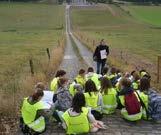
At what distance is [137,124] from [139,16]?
126m

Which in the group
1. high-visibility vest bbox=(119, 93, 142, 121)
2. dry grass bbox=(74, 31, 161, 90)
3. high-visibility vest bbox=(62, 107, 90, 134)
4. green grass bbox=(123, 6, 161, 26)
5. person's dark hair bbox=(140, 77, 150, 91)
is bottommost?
green grass bbox=(123, 6, 161, 26)

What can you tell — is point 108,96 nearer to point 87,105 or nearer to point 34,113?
point 87,105

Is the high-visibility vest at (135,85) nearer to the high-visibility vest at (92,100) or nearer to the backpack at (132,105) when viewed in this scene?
the backpack at (132,105)

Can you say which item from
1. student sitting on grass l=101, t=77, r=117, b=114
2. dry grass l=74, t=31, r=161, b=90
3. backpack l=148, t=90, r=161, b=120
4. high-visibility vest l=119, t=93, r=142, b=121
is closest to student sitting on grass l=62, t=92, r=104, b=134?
high-visibility vest l=119, t=93, r=142, b=121

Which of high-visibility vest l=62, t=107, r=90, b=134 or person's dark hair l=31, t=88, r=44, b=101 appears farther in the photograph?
person's dark hair l=31, t=88, r=44, b=101

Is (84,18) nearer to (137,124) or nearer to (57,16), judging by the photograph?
(57,16)

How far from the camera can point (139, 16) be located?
137375 millimetres

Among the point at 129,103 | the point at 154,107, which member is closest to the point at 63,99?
the point at 129,103

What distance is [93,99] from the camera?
43.0 ft

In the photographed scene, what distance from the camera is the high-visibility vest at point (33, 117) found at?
1165 centimetres

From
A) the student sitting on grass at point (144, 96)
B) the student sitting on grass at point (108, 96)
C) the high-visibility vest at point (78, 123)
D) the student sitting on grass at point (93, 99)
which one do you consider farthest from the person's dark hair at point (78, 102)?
the student sitting on grass at point (144, 96)

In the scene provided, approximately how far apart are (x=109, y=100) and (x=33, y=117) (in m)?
2.83

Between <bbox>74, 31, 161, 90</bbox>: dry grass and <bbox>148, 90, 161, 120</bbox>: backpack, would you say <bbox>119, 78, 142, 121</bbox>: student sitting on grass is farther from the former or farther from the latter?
<bbox>74, 31, 161, 90</bbox>: dry grass

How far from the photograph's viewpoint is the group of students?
11.6 metres
